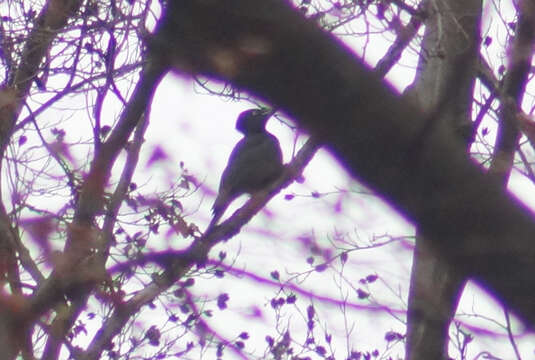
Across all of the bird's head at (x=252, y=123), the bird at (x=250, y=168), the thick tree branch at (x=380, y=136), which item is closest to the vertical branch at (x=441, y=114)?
the thick tree branch at (x=380, y=136)

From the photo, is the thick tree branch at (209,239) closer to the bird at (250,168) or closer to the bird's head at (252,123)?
the bird at (250,168)

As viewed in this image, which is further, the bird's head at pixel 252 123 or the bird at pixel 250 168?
the bird's head at pixel 252 123

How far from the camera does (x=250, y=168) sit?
838 cm

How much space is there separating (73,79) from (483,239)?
171 inches

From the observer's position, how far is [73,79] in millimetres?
5160

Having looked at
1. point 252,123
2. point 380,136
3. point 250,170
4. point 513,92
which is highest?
point 252,123

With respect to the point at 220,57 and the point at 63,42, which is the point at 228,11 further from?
the point at 63,42

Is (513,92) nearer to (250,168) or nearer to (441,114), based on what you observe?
(441,114)

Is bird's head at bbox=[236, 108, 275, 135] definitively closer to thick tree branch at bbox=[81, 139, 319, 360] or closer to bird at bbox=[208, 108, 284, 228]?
bird at bbox=[208, 108, 284, 228]

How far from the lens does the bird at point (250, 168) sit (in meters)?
8.29

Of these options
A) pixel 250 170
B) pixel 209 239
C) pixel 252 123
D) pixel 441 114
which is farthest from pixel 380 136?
pixel 252 123

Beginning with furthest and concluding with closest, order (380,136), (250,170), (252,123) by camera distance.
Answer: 1. (252,123)
2. (250,170)
3. (380,136)

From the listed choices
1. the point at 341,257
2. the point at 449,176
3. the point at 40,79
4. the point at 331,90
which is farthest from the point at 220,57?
the point at 40,79

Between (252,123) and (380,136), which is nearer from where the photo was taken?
(380,136)
